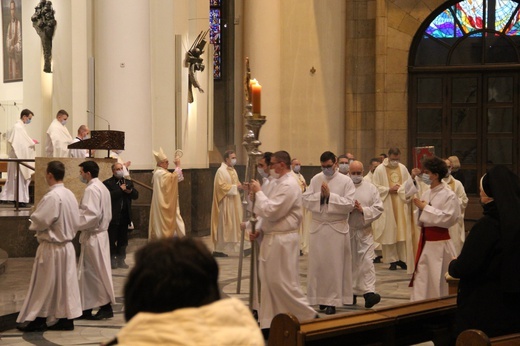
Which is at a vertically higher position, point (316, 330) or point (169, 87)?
point (169, 87)

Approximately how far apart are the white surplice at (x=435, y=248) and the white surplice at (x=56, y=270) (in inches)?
141

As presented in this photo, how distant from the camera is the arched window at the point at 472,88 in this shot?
22.7m

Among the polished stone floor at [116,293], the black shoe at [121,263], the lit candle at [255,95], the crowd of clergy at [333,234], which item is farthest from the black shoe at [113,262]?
the lit candle at [255,95]

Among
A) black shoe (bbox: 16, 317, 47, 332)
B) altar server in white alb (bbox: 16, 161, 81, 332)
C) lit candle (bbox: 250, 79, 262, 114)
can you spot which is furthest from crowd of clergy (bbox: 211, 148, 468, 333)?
black shoe (bbox: 16, 317, 47, 332)

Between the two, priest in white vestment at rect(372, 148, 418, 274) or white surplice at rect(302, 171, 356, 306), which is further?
priest in white vestment at rect(372, 148, 418, 274)

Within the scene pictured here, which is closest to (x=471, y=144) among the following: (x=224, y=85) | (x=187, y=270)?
(x=224, y=85)

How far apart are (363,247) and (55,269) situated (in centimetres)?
402

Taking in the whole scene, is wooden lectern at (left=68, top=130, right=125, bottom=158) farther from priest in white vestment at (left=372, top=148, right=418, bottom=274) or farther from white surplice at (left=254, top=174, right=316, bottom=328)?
priest in white vestment at (left=372, top=148, right=418, bottom=274)

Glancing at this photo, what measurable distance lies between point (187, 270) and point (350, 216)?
921cm

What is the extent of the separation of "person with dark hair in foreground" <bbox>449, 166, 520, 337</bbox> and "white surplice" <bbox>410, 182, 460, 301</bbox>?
3286 mm

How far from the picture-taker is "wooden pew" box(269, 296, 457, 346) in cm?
581

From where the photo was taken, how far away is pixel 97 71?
17.4 m

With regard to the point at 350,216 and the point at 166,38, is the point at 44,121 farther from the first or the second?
the point at 350,216

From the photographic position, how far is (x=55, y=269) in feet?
A: 30.6
